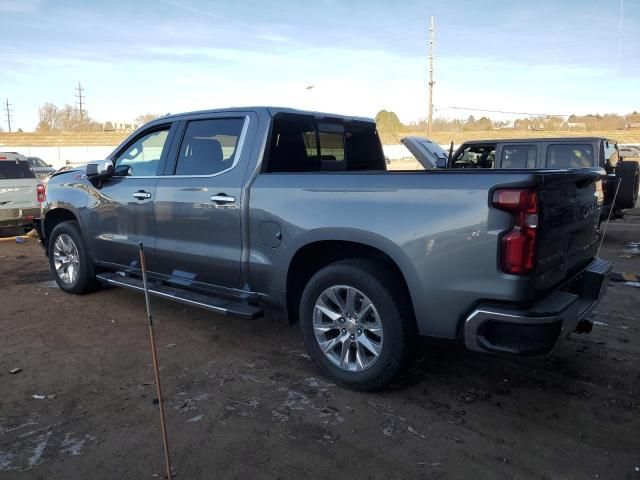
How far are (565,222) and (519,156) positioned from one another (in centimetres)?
682

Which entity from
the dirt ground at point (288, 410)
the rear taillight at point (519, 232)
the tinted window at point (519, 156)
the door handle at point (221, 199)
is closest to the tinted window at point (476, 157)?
the tinted window at point (519, 156)

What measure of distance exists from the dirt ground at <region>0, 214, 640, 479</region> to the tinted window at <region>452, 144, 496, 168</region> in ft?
18.0

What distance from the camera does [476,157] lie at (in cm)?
1045

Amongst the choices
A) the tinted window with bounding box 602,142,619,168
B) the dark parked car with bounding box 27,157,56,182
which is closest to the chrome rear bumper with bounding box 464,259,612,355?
the tinted window with bounding box 602,142,619,168

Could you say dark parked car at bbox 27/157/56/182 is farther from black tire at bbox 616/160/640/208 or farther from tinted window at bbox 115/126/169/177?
black tire at bbox 616/160/640/208

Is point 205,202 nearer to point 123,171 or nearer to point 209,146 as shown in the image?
point 209,146

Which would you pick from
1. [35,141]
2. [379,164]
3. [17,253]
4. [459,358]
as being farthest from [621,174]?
[35,141]

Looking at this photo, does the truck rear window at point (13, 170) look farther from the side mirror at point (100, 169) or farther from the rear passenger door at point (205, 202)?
the rear passenger door at point (205, 202)

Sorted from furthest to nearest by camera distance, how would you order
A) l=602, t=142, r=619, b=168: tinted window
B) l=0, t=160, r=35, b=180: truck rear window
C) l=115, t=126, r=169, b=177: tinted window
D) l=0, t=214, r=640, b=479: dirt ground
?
l=0, t=160, r=35, b=180: truck rear window < l=602, t=142, r=619, b=168: tinted window < l=115, t=126, r=169, b=177: tinted window < l=0, t=214, r=640, b=479: dirt ground

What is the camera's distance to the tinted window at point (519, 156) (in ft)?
31.3

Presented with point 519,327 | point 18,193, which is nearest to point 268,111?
point 519,327

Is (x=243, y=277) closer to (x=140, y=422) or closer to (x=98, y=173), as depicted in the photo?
(x=140, y=422)

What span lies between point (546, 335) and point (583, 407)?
0.89 metres

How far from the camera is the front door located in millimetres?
5004
